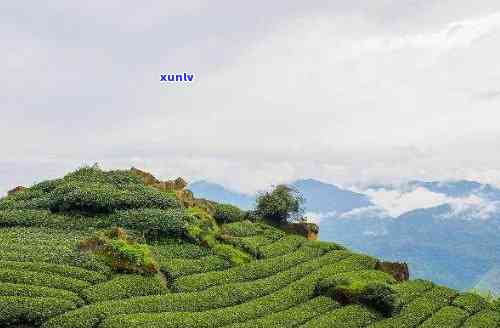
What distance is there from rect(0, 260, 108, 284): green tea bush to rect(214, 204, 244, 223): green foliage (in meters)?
21.1

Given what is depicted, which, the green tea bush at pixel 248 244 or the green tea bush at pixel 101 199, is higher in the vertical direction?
the green tea bush at pixel 101 199

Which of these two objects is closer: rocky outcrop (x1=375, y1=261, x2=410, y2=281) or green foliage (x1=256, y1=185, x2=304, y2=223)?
rocky outcrop (x1=375, y1=261, x2=410, y2=281)

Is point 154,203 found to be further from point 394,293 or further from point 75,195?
point 394,293

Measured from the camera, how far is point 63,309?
2891 centimetres

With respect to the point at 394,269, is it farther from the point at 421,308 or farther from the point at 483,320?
the point at 483,320

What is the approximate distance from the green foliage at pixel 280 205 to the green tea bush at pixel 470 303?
16.6 meters

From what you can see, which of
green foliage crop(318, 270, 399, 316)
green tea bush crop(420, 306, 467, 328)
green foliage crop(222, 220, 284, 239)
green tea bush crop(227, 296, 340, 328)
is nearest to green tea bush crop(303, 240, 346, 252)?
green foliage crop(222, 220, 284, 239)

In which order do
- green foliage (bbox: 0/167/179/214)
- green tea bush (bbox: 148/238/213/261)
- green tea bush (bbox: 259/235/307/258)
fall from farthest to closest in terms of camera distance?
green foliage (bbox: 0/167/179/214), green tea bush (bbox: 259/235/307/258), green tea bush (bbox: 148/238/213/261)

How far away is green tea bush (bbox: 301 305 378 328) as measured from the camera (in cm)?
3338

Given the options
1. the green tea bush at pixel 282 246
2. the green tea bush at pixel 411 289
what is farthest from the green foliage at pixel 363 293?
the green tea bush at pixel 282 246

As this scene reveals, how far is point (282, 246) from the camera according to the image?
4725 cm

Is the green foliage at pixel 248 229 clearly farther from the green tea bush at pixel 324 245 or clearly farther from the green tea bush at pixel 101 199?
the green tea bush at pixel 101 199

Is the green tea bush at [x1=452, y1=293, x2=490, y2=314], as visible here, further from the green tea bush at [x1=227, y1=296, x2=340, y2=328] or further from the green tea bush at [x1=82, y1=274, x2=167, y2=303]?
the green tea bush at [x1=82, y1=274, x2=167, y2=303]

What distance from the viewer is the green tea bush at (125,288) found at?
31.1m
